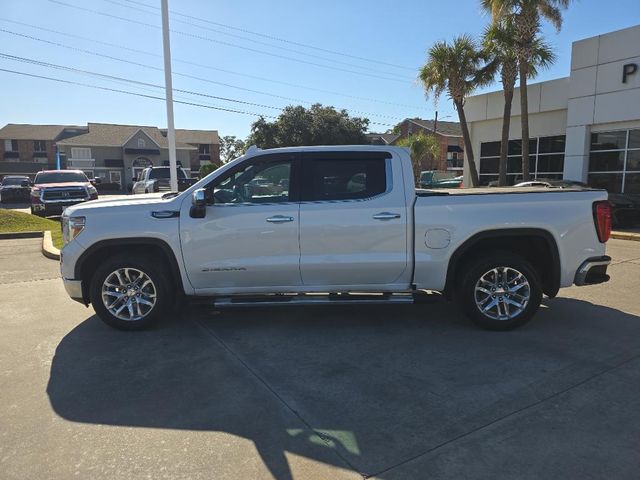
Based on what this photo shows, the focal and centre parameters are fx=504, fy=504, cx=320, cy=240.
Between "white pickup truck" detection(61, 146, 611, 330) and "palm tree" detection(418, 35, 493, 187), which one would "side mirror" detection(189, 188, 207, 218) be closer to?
"white pickup truck" detection(61, 146, 611, 330)

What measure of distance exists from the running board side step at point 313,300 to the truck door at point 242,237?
138mm

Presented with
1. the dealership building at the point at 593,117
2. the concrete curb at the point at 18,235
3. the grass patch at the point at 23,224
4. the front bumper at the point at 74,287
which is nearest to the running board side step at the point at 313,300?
the front bumper at the point at 74,287

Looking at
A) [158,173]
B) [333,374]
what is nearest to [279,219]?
[333,374]

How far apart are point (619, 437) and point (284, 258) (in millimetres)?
3197

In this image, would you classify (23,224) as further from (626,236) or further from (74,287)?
(626,236)

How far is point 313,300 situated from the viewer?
5.22 m

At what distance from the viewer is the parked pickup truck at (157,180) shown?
21188 mm

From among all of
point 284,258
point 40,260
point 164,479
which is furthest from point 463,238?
point 40,260

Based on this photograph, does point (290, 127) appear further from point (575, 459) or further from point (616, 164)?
point (575, 459)

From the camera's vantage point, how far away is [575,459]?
2.96 m

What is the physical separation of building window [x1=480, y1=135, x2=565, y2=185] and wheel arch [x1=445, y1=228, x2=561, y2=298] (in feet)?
54.0

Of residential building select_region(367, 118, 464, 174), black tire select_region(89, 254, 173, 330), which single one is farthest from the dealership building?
residential building select_region(367, 118, 464, 174)

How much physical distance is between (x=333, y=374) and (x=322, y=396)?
0.41 metres

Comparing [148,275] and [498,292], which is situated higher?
[148,275]
